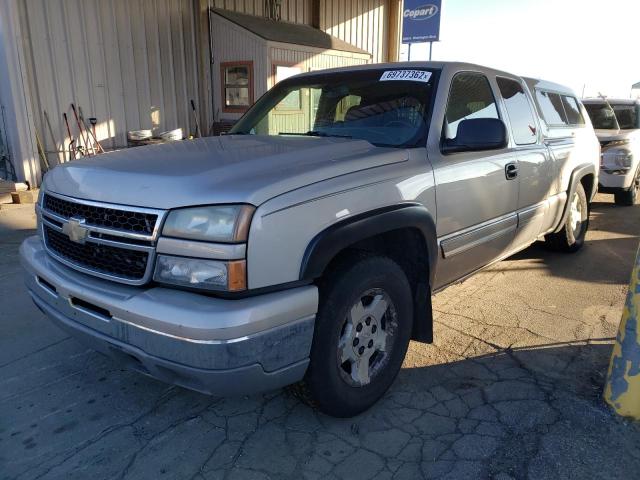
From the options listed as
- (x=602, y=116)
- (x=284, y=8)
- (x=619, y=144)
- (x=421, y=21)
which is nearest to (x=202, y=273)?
(x=619, y=144)

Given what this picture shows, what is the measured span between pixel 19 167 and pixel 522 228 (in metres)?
7.78

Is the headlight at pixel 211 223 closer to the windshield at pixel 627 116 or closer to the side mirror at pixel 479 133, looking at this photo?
the side mirror at pixel 479 133

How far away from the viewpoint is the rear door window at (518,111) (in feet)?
13.3

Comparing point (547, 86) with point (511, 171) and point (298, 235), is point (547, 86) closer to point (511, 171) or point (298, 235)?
point (511, 171)

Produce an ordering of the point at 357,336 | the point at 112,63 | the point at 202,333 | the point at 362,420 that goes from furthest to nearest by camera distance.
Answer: the point at 112,63 → the point at 362,420 → the point at 357,336 → the point at 202,333

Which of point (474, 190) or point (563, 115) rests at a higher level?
point (563, 115)

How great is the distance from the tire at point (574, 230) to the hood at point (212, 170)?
335 centimetres

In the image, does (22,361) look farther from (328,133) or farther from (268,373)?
(328,133)

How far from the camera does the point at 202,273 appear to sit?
7.13ft

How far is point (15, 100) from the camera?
816 cm

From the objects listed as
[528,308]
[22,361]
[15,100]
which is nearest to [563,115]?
[528,308]

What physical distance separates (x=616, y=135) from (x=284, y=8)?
827cm

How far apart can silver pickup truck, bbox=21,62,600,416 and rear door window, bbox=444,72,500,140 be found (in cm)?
2

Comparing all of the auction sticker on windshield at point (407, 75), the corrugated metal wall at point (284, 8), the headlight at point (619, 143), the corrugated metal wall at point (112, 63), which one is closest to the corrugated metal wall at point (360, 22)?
the corrugated metal wall at point (284, 8)
